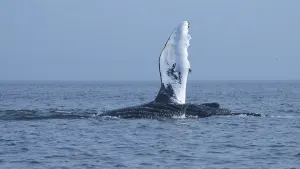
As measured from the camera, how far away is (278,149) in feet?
68.3

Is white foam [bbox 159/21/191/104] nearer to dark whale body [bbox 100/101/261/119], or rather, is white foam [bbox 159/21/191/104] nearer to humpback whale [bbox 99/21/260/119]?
humpback whale [bbox 99/21/260/119]

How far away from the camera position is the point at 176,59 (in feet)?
85.4

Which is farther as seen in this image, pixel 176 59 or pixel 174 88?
pixel 174 88

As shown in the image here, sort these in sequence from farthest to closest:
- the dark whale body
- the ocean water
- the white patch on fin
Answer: the dark whale body
the white patch on fin
the ocean water

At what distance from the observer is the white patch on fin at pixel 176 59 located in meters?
25.9

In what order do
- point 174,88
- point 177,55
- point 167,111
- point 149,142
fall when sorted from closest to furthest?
point 149,142, point 177,55, point 174,88, point 167,111

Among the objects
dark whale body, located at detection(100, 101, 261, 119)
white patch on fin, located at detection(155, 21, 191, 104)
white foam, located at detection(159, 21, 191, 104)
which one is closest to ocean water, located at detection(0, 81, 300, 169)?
dark whale body, located at detection(100, 101, 261, 119)

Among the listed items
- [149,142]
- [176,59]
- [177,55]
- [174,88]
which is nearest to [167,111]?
[174,88]

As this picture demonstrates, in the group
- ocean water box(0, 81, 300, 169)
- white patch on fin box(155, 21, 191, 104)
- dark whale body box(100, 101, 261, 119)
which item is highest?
white patch on fin box(155, 21, 191, 104)

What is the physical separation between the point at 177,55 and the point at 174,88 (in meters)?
1.69

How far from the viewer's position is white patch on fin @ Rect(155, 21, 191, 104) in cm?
2592

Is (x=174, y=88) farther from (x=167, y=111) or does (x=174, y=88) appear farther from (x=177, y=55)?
(x=177, y=55)

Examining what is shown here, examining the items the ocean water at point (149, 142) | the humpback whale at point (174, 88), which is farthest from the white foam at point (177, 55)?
the ocean water at point (149, 142)

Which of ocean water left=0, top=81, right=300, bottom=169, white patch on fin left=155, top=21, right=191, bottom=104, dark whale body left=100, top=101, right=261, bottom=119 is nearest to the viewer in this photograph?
ocean water left=0, top=81, right=300, bottom=169
